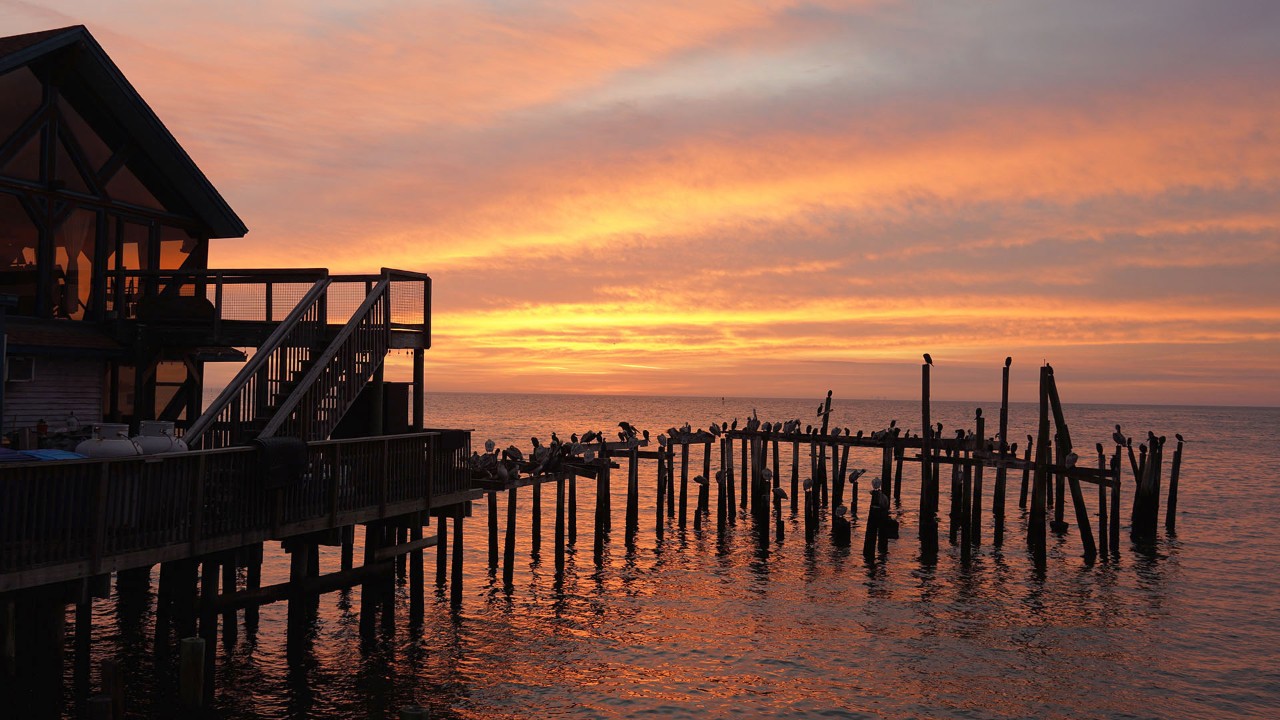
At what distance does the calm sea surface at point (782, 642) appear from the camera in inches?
695

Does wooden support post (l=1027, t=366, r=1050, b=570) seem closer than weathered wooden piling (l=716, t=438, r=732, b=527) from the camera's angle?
Yes

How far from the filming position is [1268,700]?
18.9m

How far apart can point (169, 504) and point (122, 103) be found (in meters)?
12.8

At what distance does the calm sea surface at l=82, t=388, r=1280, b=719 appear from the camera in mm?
17656

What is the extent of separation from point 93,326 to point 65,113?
4724mm

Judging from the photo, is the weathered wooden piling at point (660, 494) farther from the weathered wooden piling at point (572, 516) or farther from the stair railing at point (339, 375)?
the stair railing at point (339, 375)

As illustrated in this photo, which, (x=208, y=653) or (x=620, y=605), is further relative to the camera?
(x=620, y=605)

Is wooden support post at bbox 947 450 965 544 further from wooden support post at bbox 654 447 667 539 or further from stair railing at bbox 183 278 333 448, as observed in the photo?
stair railing at bbox 183 278 333 448

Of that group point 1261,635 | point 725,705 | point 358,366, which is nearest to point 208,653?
point 358,366

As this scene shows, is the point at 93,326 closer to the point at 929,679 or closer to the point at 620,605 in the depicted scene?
the point at 620,605

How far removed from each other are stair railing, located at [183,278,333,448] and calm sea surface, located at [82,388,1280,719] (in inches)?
165

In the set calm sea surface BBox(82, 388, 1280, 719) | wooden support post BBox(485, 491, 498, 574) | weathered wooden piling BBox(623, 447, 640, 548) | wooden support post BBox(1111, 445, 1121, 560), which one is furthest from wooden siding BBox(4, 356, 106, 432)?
wooden support post BBox(1111, 445, 1121, 560)

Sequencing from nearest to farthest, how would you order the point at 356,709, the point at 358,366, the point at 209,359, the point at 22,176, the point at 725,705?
the point at 356,709 < the point at 725,705 < the point at 358,366 < the point at 22,176 < the point at 209,359

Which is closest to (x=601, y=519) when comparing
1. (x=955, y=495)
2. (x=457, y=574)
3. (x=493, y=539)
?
(x=493, y=539)
